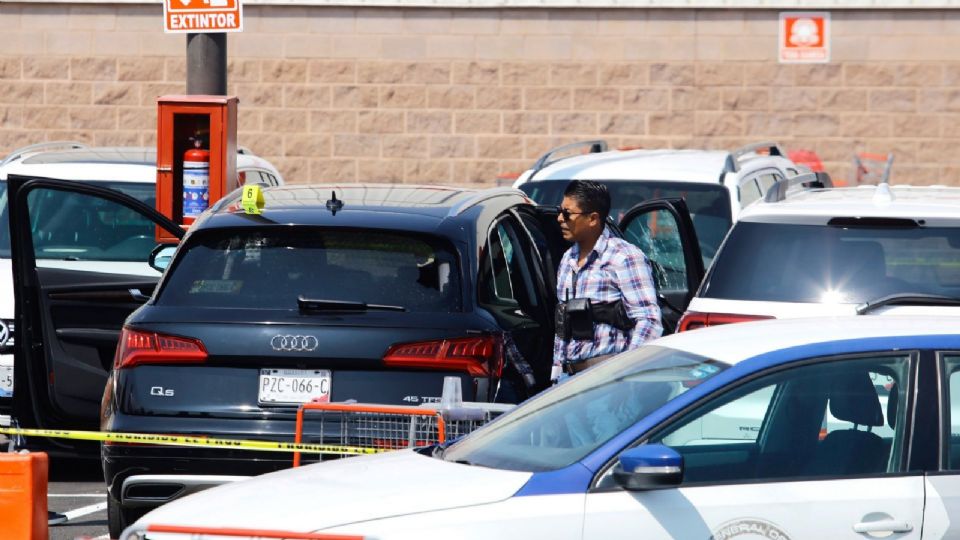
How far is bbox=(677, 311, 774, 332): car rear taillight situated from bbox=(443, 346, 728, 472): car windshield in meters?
1.42

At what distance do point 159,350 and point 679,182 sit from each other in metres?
5.80

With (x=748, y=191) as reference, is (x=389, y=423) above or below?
below

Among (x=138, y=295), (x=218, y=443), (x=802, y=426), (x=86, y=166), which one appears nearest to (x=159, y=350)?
(x=218, y=443)

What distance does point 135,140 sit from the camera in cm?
2000

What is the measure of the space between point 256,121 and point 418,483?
50.5ft

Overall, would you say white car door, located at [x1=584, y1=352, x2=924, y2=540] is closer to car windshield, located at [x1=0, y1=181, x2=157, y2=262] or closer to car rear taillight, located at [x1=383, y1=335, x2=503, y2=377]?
car rear taillight, located at [x1=383, y1=335, x2=503, y2=377]

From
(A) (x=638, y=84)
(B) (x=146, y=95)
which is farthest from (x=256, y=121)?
(A) (x=638, y=84)

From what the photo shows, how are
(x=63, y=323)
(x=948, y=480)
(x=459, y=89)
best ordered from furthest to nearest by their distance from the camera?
1. (x=459, y=89)
2. (x=63, y=323)
3. (x=948, y=480)

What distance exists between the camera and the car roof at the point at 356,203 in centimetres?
741

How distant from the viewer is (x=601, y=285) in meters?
7.50

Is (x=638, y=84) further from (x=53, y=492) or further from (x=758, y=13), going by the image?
(x=53, y=492)

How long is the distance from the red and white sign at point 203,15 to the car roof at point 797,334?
5902 mm

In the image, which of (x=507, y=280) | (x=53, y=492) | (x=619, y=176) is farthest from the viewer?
(x=619, y=176)

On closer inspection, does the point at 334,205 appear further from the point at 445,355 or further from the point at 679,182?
the point at 679,182
